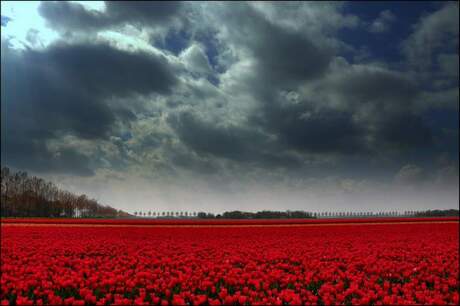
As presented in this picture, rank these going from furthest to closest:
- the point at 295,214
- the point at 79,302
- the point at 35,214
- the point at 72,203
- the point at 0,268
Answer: the point at 72,203
the point at 295,214
the point at 35,214
the point at 0,268
the point at 79,302

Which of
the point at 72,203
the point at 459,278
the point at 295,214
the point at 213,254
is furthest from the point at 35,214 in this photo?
the point at 459,278

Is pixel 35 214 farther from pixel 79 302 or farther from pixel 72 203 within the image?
pixel 79 302

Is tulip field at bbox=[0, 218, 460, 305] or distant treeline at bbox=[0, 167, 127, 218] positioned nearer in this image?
tulip field at bbox=[0, 218, 460, 305]

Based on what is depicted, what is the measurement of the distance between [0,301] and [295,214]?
11710cm

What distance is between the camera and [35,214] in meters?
114

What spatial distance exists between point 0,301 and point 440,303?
32.4ft

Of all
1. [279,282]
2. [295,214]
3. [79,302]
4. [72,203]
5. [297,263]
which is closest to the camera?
[79,302]

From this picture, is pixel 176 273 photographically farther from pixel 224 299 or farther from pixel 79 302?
pixel 79 302

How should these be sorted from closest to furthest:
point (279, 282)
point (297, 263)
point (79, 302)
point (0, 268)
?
point (79, 302)
point (279, 282)
point (0, 268)
point (297, 263)

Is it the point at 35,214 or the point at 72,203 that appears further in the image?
the point at 72,203

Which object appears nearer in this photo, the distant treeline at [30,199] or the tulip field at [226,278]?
the tulip field at [226,278]

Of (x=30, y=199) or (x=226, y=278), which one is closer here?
(x=226, y=278)

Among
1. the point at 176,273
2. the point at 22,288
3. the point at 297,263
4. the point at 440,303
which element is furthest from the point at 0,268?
the point at 440,303

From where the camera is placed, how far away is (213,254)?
16.4 m
